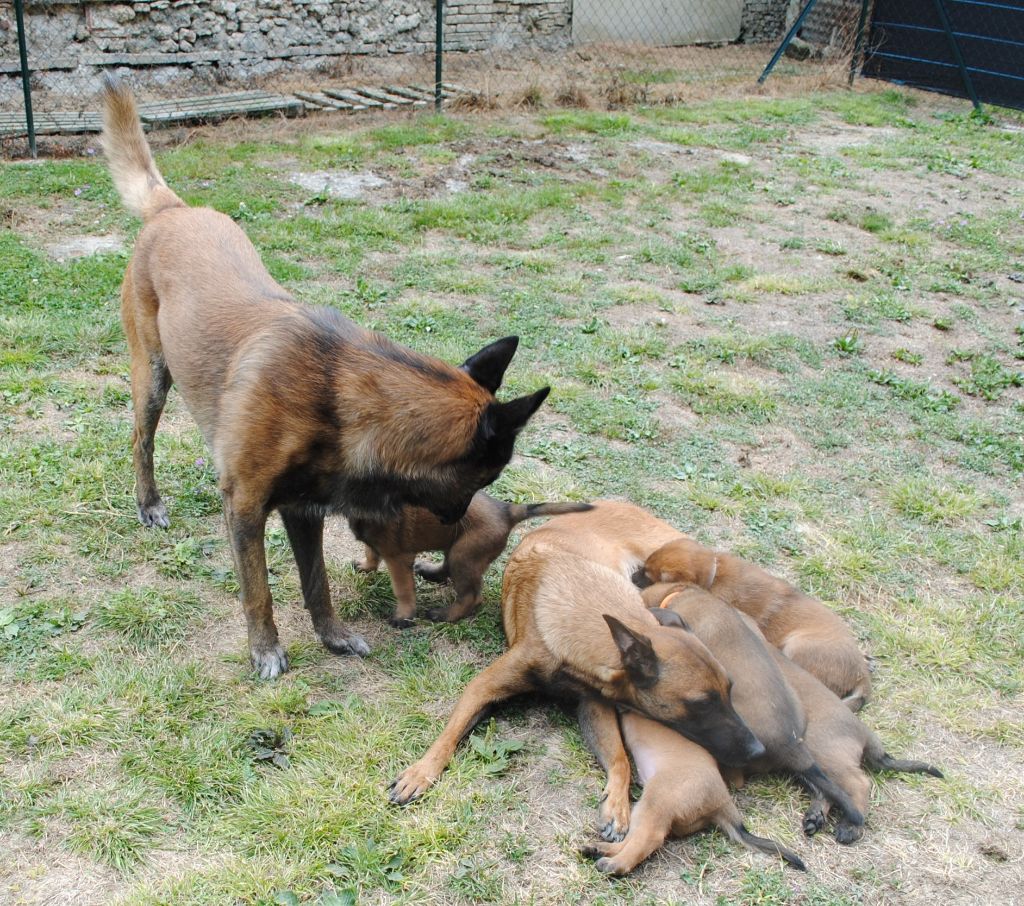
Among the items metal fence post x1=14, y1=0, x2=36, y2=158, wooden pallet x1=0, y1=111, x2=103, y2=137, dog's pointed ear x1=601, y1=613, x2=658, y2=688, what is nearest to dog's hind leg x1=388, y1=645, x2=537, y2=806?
dog's pointed ear x1=601, y1=613, x2=658, y2=688

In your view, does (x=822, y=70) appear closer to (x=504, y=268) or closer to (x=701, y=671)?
(x=504, y=268)

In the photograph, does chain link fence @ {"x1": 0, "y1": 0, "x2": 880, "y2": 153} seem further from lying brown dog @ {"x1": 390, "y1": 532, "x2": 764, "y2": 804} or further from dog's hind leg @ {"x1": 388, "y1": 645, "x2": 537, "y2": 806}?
dog's hind leg @ {"x1": 388, "y1": 645, "x2": 537, "y2": 806}

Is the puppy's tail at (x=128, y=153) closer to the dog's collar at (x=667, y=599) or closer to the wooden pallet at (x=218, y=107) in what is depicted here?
the dog's collar at (x=667, y=599)

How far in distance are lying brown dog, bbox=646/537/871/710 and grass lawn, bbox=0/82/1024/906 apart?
24 cm

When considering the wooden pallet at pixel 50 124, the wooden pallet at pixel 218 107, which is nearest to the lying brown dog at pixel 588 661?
the wooden pallet at pixel 50 124

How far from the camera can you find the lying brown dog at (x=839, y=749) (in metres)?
3.28

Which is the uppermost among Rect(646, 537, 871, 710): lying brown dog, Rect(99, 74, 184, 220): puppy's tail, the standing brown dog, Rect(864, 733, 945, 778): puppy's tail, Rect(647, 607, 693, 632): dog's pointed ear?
Rect(99, 74, 184, 220): puppy's tail

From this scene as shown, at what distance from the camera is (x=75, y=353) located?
248 inches

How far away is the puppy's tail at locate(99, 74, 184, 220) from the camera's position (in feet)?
16.3

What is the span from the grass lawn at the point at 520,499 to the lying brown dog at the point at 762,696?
0.45 feet

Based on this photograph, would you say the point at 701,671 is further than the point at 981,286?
No

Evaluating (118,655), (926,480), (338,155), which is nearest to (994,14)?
(338,155)

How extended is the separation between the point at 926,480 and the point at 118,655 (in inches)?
168

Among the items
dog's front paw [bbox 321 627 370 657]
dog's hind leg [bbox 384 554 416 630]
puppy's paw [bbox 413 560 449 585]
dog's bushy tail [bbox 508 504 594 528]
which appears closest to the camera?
dog's front paw [bbox 321 627 370 657]
